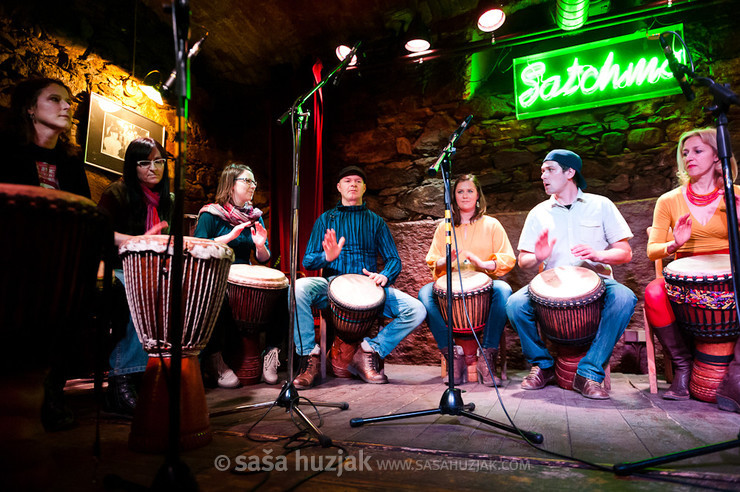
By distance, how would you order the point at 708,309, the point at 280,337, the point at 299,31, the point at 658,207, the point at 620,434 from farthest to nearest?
the point at 299,31, the point at 280,337, the point at 658,207, the point at 708,309, the point at 620,434

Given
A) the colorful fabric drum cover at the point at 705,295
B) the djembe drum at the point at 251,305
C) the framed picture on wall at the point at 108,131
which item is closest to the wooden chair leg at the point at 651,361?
the colorful fabric drum cover at the point at 705,295

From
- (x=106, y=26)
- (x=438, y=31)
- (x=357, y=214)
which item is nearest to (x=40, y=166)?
(x=106, y=26)

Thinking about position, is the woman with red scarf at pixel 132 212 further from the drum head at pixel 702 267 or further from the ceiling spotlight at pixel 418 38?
the drum head at pixel 702 267

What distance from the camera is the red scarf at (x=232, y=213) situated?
3.54m

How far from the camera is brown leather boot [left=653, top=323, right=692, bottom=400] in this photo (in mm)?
2604

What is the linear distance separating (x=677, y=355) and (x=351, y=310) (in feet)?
7.03

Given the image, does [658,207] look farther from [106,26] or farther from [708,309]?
[106,26]

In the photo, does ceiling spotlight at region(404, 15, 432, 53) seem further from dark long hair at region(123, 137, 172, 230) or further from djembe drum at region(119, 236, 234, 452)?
djembe drum at region(119, 236, 234, 452)

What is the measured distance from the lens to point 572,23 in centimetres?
391

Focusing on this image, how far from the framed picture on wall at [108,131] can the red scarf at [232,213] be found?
3.23 ft

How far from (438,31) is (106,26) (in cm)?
326

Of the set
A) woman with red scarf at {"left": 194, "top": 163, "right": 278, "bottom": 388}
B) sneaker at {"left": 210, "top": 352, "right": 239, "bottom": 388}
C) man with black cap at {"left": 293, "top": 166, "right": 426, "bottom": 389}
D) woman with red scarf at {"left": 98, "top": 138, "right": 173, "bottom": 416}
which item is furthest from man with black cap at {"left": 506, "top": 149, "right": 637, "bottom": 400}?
woman with red scarf at {"left": 98, "top": 138, "right": 173, "bottom": 416}

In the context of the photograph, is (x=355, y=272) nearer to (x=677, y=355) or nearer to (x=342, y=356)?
(x=342, y=356)

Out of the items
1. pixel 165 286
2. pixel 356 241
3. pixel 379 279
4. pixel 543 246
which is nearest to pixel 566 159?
pixel 543 246
